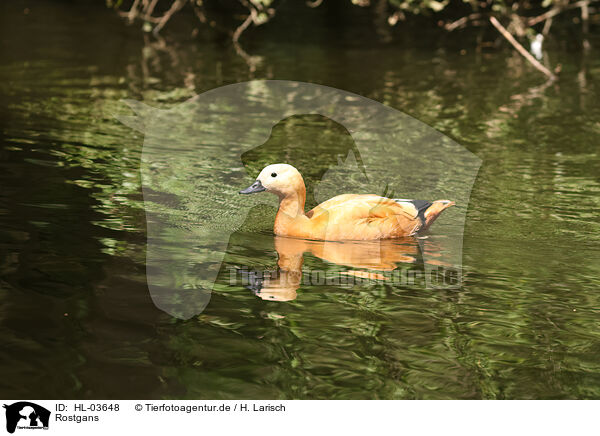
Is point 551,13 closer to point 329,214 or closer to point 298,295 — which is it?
point 329,214

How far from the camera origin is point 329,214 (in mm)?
7848

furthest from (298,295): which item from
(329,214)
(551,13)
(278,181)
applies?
(551,13)

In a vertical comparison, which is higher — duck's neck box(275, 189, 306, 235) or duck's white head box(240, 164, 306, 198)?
duck's white head box(240, 164, 306, 198)

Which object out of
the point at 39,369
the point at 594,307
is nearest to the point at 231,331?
the point at 39,369

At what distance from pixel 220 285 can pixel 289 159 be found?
14.2 ft

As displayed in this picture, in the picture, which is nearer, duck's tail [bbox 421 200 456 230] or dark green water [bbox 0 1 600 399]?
dark green water [bbox 0 1 600 399]

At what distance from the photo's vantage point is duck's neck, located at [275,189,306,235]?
7.89m

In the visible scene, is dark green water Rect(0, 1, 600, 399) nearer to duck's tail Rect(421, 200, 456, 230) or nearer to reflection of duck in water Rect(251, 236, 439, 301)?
reflection of duck in water Rect(251, 236, 439, 301)

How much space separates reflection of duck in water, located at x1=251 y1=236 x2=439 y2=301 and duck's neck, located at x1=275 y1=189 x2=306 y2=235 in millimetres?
112

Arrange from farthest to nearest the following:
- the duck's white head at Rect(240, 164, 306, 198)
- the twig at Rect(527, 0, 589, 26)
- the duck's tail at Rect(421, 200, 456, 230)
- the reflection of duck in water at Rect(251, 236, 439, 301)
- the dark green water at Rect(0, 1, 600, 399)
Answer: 1. the twig at Rect(527, 0, 589, 26)
2. the duck's tail at Rect(421, 200, 456, 230)
3. the duck's white head at Rect(240, 164, 306, 198)
4. the reflection of duck in water at Rect(251, 236, 439, 301)
5. the dark green water at Rect(0, 1, 600, 399)

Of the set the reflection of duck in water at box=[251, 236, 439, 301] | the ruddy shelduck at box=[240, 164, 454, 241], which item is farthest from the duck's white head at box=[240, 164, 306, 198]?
the reflection of duck in water at box=[251, 236, 439, 301]

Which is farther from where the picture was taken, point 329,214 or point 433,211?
point 433,211

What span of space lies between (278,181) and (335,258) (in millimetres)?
842

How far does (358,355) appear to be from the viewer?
226 inches
